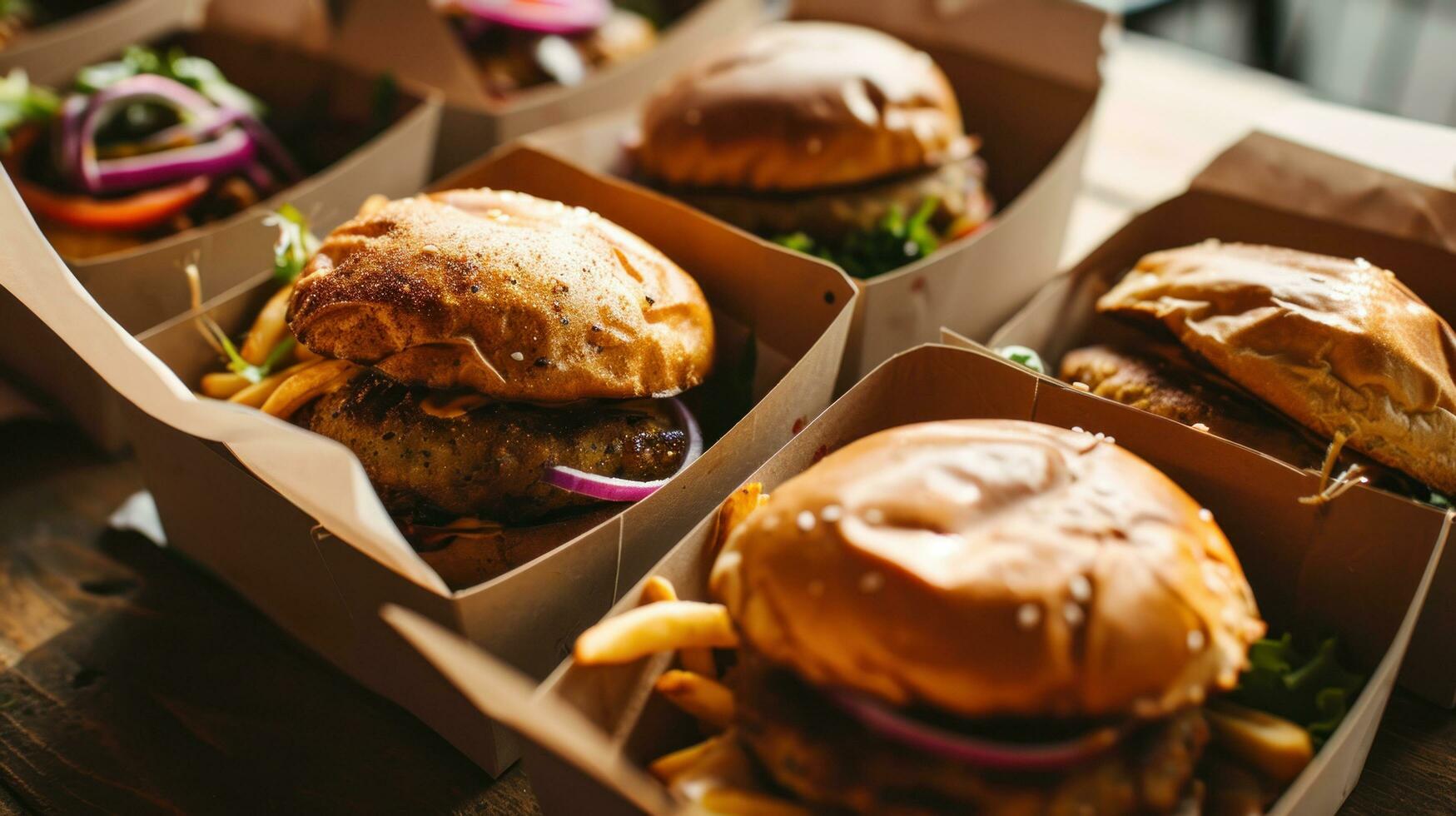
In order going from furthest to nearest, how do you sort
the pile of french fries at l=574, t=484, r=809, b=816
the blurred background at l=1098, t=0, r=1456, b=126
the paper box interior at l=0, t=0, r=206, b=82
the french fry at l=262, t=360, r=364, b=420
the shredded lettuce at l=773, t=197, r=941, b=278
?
the blurred background at l=1098, t=0, r=1456, b=126 → the paper box interior at l=0, t=0, r=206, b=82 → the shredded lettuce at l=773, t=197, r=941, b=278 → the french fry at l=262, t=360, r=364, b=420 → the pile of french fries at l=574, t=484, r=809, b=816

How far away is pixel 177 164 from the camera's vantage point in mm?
2947

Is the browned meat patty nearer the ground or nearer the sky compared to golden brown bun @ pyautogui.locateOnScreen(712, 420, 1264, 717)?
Answer: nearer the ground

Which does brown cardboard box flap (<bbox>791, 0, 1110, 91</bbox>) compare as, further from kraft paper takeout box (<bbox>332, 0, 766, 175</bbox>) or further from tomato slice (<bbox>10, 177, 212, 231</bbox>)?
tomato slice (<bbox>10, 177, 212, 231</bbox>)

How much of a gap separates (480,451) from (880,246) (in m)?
1.26

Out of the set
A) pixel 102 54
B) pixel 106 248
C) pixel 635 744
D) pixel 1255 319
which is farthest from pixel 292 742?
pixel 102 54

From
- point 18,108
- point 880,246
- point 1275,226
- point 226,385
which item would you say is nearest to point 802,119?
point 880,246

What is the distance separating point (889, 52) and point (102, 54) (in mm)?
2729

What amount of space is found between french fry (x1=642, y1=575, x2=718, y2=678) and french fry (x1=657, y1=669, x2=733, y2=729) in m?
0.07

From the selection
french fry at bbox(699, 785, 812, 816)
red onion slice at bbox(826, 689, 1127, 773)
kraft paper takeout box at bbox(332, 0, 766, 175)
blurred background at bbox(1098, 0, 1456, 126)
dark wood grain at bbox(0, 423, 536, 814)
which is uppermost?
kraft paper takeout box at bbox(332, 0, 766, 175)

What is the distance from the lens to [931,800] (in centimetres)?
126

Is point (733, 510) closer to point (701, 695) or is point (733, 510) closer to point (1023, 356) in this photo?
point (701, 695)

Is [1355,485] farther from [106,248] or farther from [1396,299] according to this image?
[106,248]

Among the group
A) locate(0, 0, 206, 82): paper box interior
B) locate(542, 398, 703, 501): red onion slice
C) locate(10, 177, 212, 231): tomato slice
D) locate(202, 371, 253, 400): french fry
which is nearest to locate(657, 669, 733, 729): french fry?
locate(542, 398, 703, 501): red onion slice

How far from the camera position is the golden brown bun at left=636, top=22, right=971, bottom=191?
8.76ft
